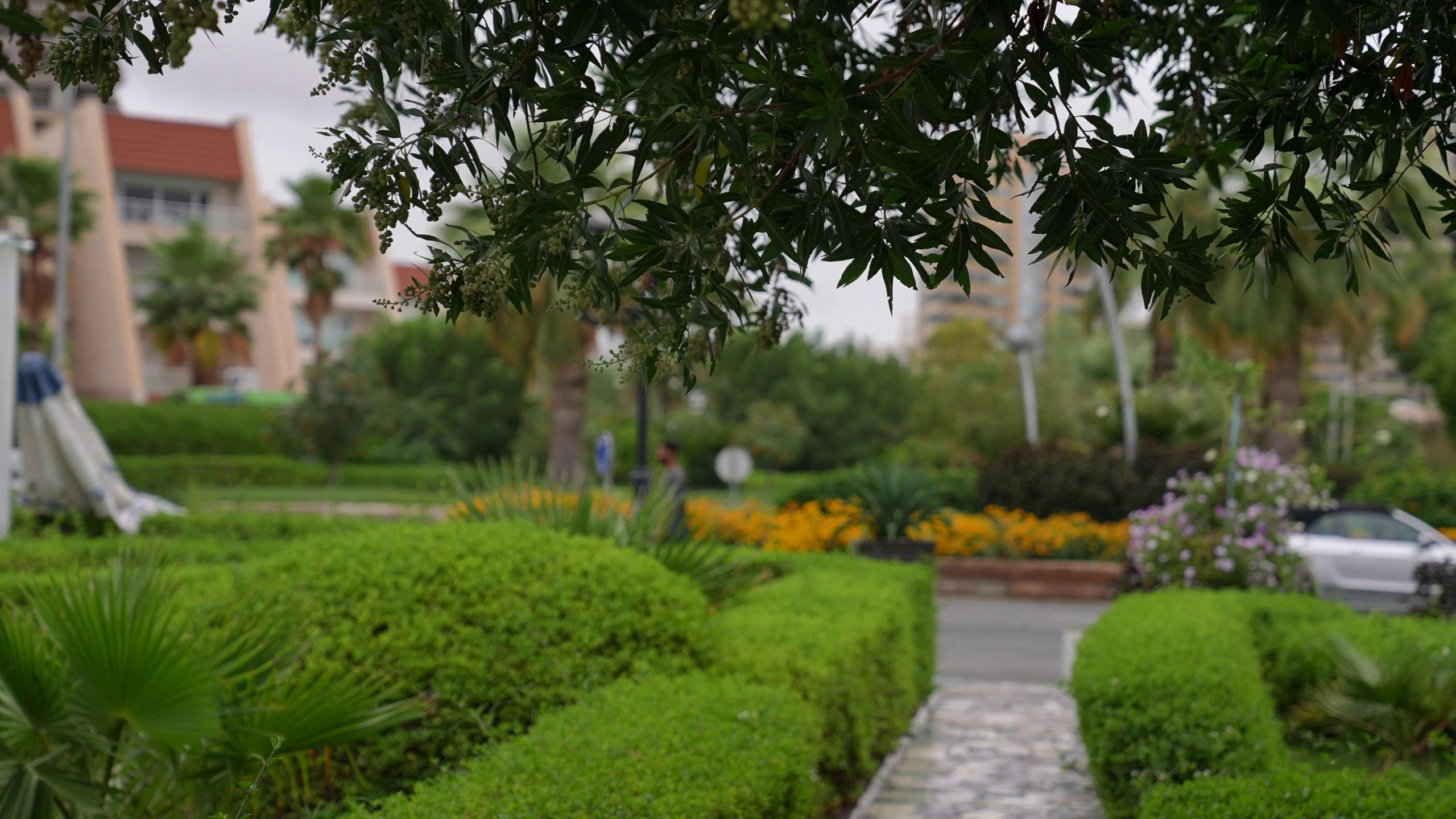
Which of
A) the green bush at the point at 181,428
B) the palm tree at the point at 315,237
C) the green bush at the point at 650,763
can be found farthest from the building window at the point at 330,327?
the green bush at the point at 650,763

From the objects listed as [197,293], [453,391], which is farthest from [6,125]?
[453,391]

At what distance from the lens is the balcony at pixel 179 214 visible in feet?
147

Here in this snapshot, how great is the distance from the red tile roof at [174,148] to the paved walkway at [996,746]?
129 ft

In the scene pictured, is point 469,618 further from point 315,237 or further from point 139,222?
point 139,222

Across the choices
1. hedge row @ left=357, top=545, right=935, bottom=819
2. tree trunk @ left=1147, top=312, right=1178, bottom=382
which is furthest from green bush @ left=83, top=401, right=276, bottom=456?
hedge row @ left=357, top=545, right=935, bottom=819

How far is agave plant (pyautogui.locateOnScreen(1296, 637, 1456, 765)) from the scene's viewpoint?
609 centimetres

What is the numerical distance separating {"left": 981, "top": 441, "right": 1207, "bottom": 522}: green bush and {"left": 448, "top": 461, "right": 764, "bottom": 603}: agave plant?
13.0 metres

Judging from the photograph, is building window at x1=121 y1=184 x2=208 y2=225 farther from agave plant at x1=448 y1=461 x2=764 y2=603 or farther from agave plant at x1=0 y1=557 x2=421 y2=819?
agave plant at x1=0 y1=557 x2=421 y2=819

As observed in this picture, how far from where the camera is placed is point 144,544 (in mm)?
7773

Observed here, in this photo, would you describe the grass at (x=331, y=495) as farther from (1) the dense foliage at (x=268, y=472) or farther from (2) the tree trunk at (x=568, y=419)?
(2) the tree trunk at (x=568, y=419)

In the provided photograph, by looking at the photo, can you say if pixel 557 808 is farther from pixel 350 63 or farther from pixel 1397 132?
pixel 1397 132

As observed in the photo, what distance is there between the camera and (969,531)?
697 inches

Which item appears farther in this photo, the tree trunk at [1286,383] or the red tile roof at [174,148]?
the red tile roof at [174,148]

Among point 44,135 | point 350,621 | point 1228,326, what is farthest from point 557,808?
point 44,135
